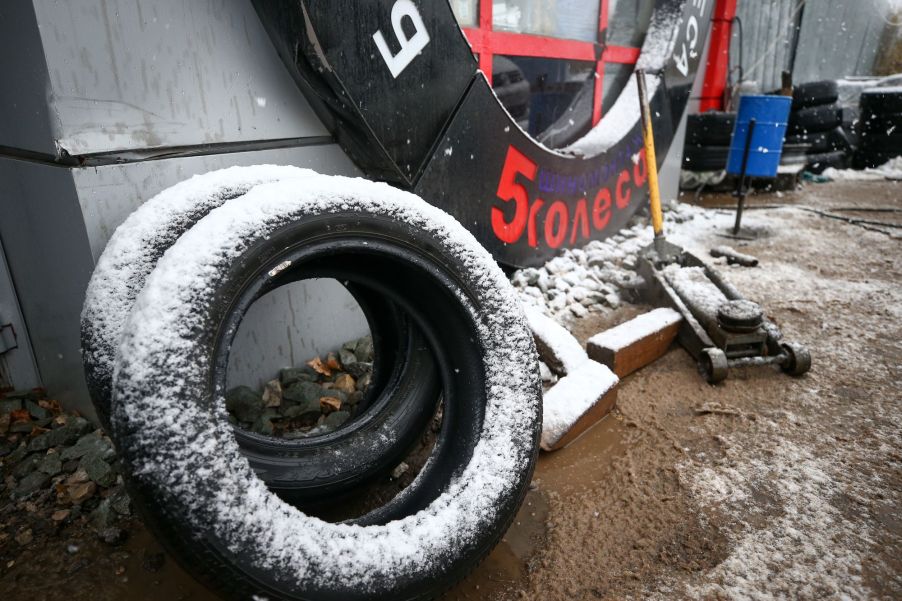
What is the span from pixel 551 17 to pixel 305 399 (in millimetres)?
2721

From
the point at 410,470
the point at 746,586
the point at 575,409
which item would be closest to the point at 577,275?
the point at 575,409

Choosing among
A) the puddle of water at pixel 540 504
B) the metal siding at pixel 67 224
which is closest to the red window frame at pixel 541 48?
the metal siding at pixel 67 224

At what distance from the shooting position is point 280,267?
1070 mm

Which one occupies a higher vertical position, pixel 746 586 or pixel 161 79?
pixel 161 79

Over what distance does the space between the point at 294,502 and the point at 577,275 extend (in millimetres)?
1953

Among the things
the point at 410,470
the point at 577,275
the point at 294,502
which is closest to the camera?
the point at 294,502

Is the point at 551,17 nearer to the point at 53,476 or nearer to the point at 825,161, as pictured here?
the point at 53,476

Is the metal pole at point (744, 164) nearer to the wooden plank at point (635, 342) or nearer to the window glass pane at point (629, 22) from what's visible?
the window glass pane at point (629, 22)

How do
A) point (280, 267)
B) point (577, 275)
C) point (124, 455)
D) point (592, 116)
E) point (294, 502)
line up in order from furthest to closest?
point (592, 116) < point (577, 275) < point (294, 502) < point (280, 267) < point (124, 455)

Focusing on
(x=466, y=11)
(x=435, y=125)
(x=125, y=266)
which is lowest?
(x=125, y=266)

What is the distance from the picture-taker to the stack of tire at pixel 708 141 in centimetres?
526

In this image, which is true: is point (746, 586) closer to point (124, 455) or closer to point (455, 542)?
point (455, 542)

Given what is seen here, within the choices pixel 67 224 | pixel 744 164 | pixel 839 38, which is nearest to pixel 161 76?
pixel 67 224

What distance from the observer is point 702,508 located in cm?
144
